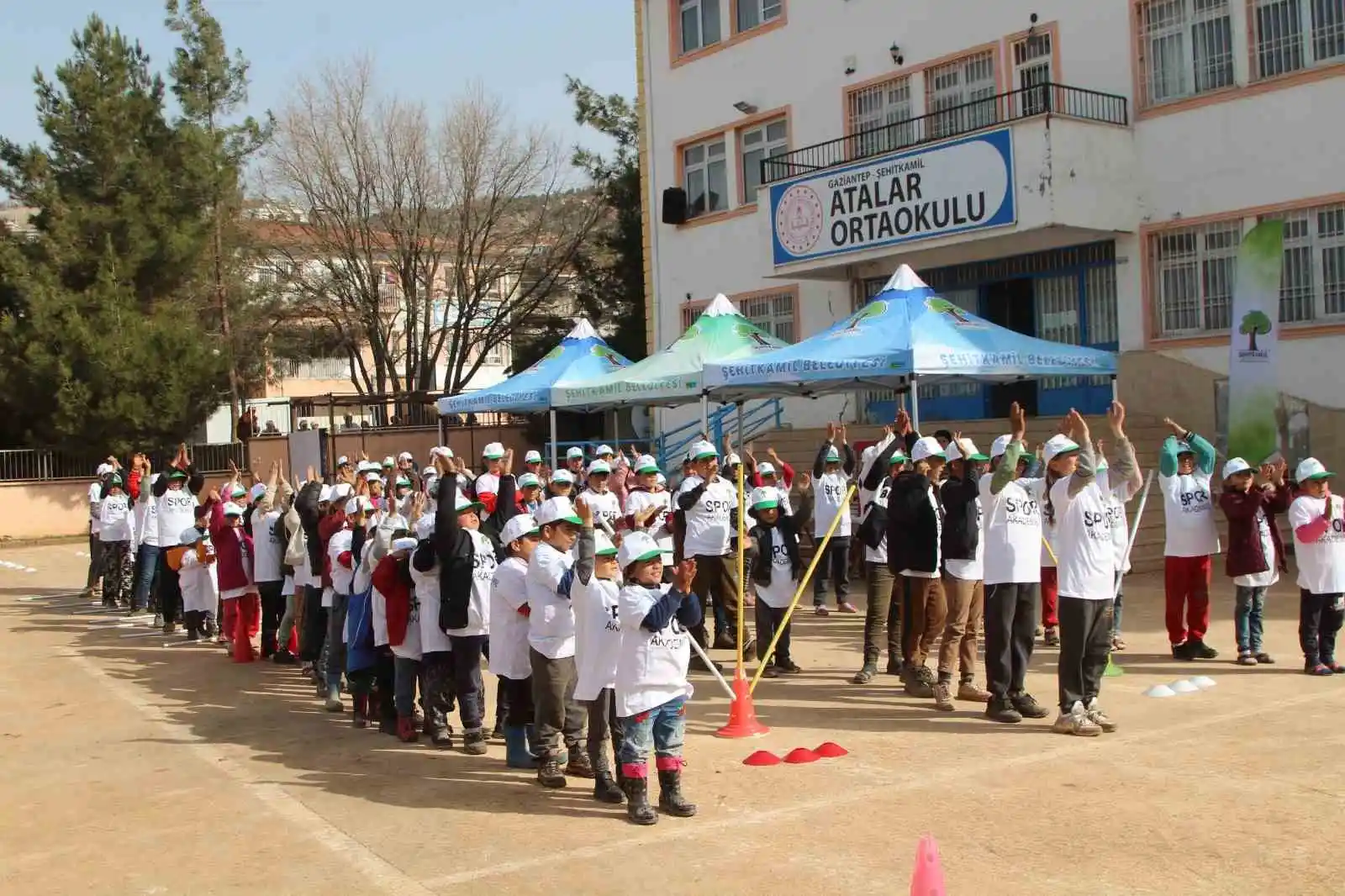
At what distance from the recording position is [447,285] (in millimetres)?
40562

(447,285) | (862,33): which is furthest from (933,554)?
(447,285)

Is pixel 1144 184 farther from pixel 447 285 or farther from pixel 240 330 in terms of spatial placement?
pixel 240 330

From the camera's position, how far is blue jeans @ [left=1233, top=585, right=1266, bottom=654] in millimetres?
10758

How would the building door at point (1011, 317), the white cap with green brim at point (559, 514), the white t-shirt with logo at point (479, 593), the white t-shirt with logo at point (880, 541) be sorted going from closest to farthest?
the white cap with green brim at point (559, 514) < the white t-shirt with logo at point (479, 593) < the white t-shirt with logo at point (880, 541) < the building door at point (1011, 317)

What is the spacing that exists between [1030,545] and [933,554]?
0.83 metres

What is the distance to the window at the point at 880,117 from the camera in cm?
2433

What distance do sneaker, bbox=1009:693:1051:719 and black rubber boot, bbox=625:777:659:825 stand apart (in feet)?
10.4

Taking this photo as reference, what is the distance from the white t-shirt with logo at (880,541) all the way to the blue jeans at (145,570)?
9.92 meters

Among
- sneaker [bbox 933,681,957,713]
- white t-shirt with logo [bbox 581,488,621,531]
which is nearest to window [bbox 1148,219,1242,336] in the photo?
white t-shirt with logo [bbox 581,488,621,531]

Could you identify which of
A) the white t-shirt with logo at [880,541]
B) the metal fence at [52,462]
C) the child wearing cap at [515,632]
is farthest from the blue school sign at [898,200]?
the metal fence at [52,462]

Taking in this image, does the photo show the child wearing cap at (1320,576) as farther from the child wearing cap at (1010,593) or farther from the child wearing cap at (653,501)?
the child wearing cap at (653,501)

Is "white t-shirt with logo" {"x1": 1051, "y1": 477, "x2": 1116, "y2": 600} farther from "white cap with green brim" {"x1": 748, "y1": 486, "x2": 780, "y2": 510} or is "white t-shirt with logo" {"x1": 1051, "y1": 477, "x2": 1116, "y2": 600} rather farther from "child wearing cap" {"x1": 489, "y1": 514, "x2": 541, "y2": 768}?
"child wearing cap" {"x1": 489, "y1": 514, "x2": 541, "y2": 768}

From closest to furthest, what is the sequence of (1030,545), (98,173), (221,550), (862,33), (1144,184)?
(1030,545)
(221,550)
(1144,184)
(862,33)
(98,173)

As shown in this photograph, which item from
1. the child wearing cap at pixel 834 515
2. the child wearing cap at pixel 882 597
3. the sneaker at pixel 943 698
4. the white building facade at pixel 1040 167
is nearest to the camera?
the sneaker at pixel 943 698
